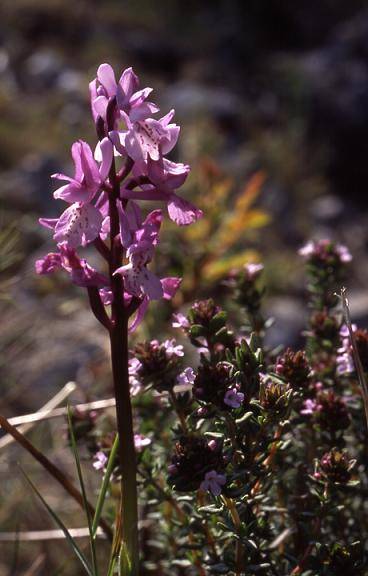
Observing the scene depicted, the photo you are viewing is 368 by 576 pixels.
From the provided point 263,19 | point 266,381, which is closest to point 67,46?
point 263,19

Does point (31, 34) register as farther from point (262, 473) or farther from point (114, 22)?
point (262, 473)

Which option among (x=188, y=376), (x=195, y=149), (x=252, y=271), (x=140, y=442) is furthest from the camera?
(x=195, y=149)

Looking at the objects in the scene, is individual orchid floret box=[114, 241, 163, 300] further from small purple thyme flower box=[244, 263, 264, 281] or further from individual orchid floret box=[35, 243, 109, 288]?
small purple thyme flower box=[244, 263, 264, 281]

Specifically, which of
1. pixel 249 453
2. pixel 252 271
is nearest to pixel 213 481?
pixel 249 453

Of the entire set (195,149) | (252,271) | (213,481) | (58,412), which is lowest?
(213,481)

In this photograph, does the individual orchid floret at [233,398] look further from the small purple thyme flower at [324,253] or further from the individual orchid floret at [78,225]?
→ the small purple thyme flower at [324,253]

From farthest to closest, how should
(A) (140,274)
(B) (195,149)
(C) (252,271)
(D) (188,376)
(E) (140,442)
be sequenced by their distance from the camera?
(B) (195,149)
(C) (252,271)
(E) (140,442)
(D) (188,376)
(A) (140,274)

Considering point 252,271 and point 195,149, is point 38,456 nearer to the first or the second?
point 252,271

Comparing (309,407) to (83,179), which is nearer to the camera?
(83,179)
